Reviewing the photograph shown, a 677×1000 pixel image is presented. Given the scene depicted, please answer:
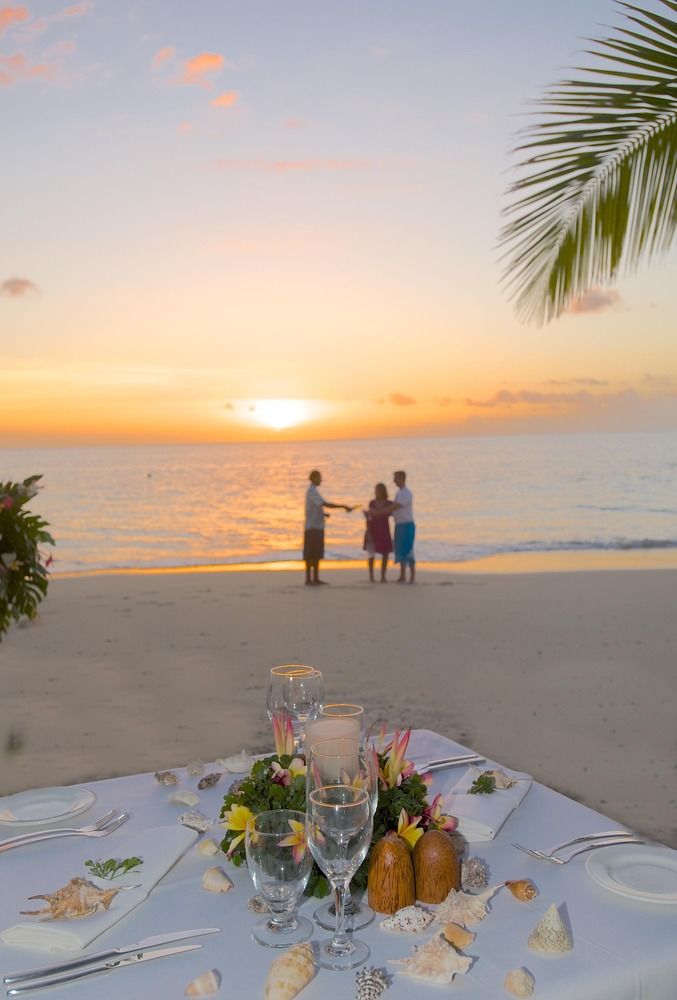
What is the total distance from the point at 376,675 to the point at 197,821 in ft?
18.2

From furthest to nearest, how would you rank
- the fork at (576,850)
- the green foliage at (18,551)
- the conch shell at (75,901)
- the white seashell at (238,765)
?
the green foliage at (18,551) → the white seashell at (238,765) → the fork at (576,850) → the conch shell at (75,901)

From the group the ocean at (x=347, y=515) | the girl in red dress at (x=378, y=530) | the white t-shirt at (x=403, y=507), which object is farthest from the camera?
the ocean at (x=347, y=515)

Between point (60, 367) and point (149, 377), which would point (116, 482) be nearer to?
point (60, 367)

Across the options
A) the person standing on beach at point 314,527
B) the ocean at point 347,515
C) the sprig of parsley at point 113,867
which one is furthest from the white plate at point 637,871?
the person standing on beach at point 314,527

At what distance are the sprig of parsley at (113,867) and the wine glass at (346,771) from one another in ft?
1.27

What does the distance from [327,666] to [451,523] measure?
21.5 meters

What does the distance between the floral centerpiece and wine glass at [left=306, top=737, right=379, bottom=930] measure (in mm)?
64

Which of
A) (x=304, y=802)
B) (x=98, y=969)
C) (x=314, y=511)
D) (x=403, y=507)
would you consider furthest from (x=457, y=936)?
(x=314, y=511)

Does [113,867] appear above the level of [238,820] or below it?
below

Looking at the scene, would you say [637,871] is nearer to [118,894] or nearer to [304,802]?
[304,802]

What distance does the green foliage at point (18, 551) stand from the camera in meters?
2.94

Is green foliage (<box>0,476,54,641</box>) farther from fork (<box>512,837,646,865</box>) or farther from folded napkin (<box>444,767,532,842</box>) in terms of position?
fork (<box>512,837,646,865</box>)

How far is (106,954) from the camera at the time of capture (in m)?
1.44

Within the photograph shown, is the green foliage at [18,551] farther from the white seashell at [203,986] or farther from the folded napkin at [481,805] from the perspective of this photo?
the white seashell at [203,986]
